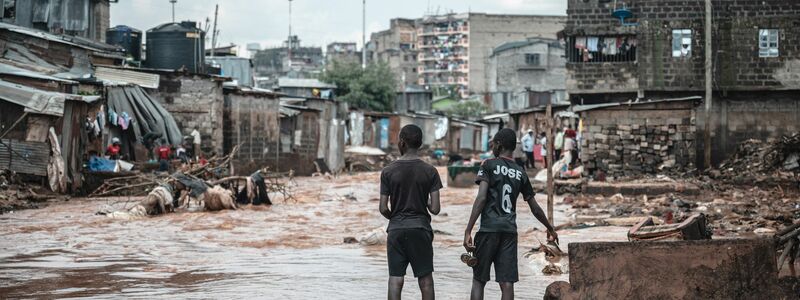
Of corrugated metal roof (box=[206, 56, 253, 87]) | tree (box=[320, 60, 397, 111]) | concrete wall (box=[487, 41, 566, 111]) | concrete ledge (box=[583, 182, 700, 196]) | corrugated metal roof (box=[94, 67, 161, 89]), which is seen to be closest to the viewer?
concrete ledge (box=[583, 182, 700, 196])

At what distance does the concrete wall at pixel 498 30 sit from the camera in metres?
92.5

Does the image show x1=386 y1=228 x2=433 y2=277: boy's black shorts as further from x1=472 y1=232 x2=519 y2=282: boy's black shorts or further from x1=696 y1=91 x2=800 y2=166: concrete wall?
x1=696 y1=91 x2=800 y2=166: concrete wall

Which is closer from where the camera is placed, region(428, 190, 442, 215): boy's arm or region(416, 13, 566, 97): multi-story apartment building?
region(428, 190, 442, 215): boy's arm

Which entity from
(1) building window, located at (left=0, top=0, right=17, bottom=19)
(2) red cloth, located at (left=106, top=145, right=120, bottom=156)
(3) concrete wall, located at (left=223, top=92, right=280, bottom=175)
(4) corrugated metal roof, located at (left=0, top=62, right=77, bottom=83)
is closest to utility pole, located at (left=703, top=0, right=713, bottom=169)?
(3) concrete wall, located at (left=223, top=92, right=280, bottom=175)

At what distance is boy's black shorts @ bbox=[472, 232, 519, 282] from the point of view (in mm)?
7238

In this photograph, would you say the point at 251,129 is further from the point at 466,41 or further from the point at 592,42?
the point at 466,41

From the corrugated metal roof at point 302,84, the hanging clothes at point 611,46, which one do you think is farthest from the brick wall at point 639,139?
the corrugated metal roof at point 302,84

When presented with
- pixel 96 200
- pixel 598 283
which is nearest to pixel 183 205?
pixel 96 200

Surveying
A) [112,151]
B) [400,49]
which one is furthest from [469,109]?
[112,151]

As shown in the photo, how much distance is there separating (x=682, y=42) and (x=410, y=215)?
88.0ft

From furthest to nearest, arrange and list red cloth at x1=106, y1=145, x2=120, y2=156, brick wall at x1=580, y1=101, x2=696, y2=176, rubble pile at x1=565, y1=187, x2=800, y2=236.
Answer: brick wall at x1=580, y1=101, x2=696, y2=176, red cloth at x1=106, y1=145, x2=120, y2=156, rubble pile at x1=565, y1=187, x2=800, y2=236

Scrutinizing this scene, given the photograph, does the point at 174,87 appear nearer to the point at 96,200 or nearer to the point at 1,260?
the point at 96,200

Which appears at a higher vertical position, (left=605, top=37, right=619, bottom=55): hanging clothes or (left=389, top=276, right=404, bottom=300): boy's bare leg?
(left=605, top=37, right=619, bottom=55): hanging clothes

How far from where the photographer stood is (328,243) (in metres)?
14.4
